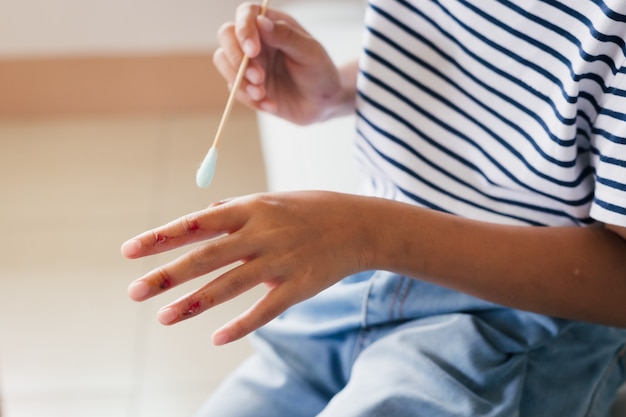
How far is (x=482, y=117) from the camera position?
0.80 m

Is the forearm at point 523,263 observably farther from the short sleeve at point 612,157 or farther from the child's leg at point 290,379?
the child's leg at point 290,379

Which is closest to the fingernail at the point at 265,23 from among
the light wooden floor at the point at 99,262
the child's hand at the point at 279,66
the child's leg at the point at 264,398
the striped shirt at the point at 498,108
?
the child's hand at the point at 279,66

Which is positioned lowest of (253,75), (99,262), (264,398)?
(99,262)

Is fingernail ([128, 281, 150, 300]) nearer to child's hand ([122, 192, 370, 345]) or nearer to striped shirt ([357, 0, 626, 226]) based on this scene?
child's hand ([122, 192, 370, 345])

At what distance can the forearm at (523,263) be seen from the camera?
2.31 ft

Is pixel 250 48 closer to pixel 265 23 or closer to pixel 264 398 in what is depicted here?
pixel 265 23

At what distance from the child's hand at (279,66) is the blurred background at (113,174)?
207 millimetres

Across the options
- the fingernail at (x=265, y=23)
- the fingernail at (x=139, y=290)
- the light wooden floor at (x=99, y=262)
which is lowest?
the light wooden floor at (x=99, y=262)

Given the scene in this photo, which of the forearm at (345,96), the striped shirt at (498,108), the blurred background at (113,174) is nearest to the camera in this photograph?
the striped shirt at (498,108)

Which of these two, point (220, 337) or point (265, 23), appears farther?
point (265, 23)

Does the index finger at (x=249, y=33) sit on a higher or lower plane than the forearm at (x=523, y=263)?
higher

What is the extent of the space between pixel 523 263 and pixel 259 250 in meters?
0.25

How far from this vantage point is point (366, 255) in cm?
67

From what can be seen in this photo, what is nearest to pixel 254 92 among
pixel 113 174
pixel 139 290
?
pixel 139 290
